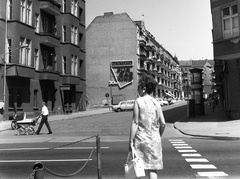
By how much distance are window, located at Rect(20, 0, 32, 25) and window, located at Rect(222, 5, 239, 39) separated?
63.2 feet

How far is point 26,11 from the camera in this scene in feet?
94.3

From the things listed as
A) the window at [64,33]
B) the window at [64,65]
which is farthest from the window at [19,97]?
the window at [64,33]

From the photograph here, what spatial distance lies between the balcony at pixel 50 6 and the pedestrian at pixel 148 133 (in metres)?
29.7

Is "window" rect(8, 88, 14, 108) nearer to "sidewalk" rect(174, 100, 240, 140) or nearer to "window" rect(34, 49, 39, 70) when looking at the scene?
"window" rect(34, 49, 39, 70)

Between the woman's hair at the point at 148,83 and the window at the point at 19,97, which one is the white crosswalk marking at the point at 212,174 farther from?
the window at the point at 19,97

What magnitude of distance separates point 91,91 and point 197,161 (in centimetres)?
5253

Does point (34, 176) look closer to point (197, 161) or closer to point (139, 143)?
point (139, 143)

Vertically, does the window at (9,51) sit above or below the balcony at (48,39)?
below

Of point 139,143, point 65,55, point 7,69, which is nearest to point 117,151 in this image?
point 139,143

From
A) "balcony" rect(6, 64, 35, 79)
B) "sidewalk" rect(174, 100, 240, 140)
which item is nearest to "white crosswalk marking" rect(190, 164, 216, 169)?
"sidewalk" rect(174, 100, 240, 140)

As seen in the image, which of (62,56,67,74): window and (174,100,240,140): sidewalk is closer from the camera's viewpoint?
(174,100,240,140): sidewalk

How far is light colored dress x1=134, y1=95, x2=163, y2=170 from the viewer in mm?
4270

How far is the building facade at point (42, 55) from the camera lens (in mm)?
26000

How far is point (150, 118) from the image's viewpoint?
4.38 m
